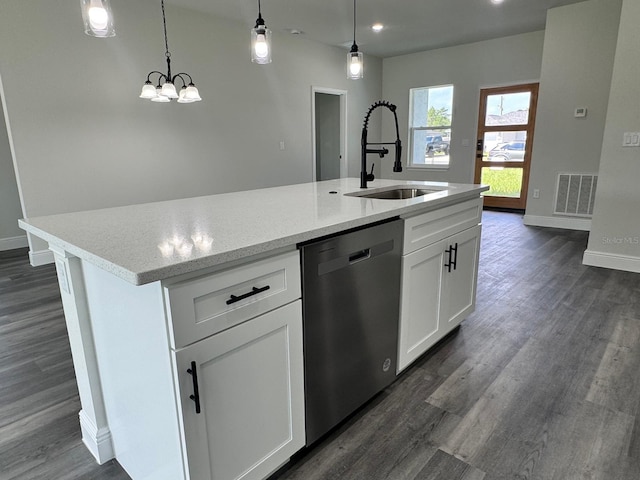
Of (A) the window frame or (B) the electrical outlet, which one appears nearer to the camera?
(B) the electrical outlet

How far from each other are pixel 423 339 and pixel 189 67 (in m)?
4.05

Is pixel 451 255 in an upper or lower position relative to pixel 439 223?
lower

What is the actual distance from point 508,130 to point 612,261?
332cm

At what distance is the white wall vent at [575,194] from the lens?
501 centimetres

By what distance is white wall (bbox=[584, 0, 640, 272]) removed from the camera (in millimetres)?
3252

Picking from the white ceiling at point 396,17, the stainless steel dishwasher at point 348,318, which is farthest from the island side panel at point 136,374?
the white ceiling at point 396,17

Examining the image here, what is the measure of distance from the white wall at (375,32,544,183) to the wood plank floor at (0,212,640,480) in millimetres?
4139

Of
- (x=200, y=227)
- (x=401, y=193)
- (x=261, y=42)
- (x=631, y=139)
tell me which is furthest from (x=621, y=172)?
(x=200, y=227)

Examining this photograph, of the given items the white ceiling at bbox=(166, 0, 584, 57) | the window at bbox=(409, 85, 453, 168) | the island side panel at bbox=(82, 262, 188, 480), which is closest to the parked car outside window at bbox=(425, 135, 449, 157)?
the window at bbox=(409, 85, 453, 168)

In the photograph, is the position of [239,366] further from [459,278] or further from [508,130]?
[508,130]

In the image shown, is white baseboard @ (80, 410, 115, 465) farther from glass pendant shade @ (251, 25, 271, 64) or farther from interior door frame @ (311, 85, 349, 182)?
interior door frame @ (311, 85, 349, 182)

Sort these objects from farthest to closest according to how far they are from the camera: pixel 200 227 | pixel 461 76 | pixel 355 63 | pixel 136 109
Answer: pixel 461 76 → pixel 136 109 → pixel 355 63 → pixel 200 227

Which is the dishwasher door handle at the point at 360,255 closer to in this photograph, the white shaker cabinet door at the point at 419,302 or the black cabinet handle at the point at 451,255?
the white shaker cabinet door at the point at 419,302

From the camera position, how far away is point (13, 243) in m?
4.75
